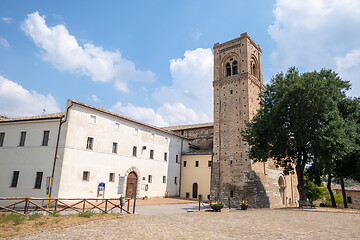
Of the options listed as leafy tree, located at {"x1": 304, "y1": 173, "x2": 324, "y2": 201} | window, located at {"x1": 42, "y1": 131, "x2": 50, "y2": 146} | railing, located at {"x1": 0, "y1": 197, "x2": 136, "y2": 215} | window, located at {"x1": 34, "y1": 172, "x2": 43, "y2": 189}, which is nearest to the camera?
railing, located at {"x1": 0, "y1": 197, "x2": 136, "y2": 215}

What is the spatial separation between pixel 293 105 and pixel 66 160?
67.6ft

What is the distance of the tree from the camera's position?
20.5m

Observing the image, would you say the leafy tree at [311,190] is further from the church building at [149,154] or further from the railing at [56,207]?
the railing at [56,207]

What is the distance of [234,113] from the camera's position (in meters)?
29.6

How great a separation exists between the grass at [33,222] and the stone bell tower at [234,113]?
18217mm

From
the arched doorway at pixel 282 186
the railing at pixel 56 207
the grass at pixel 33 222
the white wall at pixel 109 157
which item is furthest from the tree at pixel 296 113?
the grass at pixel 33 222

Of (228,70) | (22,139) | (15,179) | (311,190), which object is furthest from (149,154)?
(311,190)

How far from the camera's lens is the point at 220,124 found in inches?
1199

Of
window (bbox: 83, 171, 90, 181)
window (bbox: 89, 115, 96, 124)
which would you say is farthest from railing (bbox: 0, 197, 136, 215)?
window (bbox: 89, 115, 96, 124)

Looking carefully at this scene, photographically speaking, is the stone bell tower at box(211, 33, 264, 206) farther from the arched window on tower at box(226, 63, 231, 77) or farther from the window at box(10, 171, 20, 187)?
the window at box(10, 171, 20, 187)

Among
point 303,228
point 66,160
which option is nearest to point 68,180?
point 66,160

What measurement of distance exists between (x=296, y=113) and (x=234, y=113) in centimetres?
881

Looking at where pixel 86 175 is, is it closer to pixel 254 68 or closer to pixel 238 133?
pixel 238 133

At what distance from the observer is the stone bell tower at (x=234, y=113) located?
2730cm
